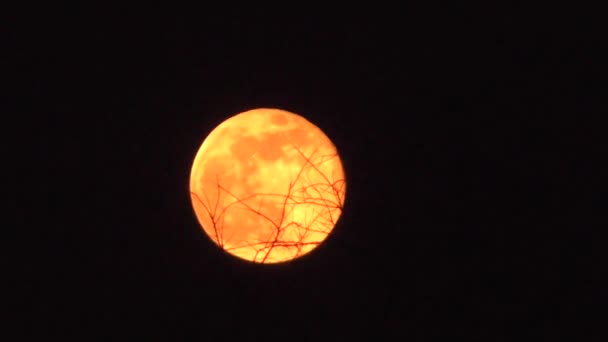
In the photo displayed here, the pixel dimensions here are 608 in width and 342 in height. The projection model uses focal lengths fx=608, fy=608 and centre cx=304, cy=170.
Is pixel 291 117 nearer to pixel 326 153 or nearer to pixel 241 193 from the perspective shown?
pixel 326 153

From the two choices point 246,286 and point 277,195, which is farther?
point 246,286

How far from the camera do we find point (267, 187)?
3012 millimetres

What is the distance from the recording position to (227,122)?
3.15m

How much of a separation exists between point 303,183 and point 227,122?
520mm

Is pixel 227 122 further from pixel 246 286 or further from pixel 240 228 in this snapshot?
pixel 246 286

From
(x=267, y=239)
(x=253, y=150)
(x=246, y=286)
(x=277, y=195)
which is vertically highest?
(x=253, y=150)

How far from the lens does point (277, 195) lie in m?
3.01

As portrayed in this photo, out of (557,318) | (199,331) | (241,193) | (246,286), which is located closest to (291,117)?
(241,193)

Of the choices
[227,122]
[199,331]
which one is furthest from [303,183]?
[199,331]

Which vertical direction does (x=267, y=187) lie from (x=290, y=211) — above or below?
above

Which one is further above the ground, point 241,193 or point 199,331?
point 241,193

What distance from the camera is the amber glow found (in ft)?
9.87

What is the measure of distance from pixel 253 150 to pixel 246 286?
74cm

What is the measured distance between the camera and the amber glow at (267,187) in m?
3.01
